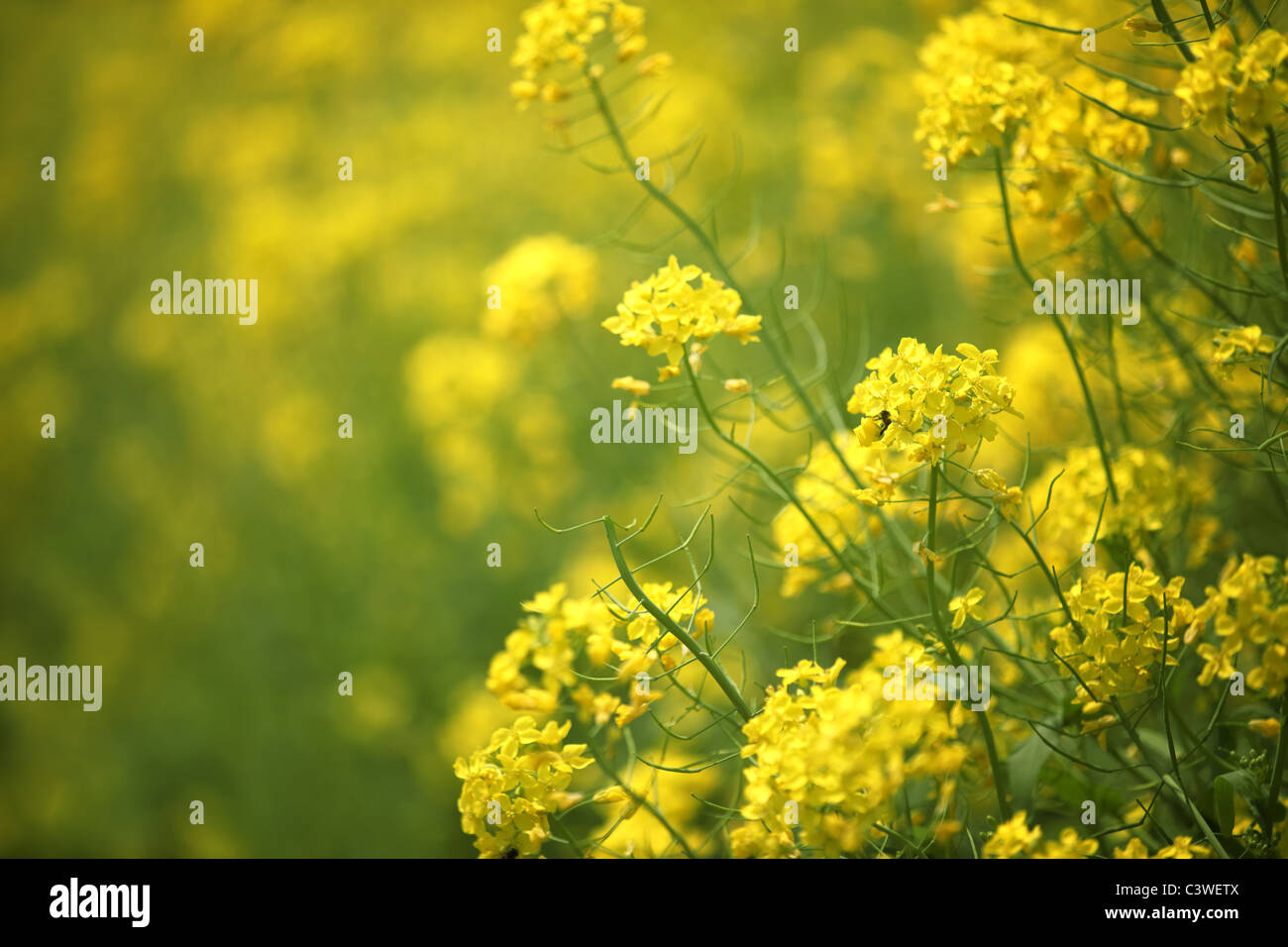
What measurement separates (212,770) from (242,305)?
66.3 inches

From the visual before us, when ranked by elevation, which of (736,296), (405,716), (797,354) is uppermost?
(797,354)

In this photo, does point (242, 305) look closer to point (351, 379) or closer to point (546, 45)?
point (351, 379)

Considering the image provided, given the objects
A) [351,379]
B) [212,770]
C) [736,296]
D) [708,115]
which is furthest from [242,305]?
[736,296]

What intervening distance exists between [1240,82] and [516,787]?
4.43ft

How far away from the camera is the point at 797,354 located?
305cm

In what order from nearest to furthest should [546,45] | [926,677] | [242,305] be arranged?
[926,677] < [546,45] < [242,305]

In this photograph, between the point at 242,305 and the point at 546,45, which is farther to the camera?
the point at 242,305

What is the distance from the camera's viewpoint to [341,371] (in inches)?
Result: 134

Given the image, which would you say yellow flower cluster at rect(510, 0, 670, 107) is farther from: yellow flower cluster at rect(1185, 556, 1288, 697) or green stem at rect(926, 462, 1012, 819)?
yellow flower cluster at rect(1185, 556, 1288, 697)

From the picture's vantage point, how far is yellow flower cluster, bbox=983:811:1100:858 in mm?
1104

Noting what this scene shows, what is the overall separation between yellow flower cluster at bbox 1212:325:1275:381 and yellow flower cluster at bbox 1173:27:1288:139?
28 centimetres

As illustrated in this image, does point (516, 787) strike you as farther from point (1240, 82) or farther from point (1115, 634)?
point (1240, 82)

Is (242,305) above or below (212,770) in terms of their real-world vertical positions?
above

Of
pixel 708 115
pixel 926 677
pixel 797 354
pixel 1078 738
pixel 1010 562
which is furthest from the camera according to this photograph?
pixel 708 115
